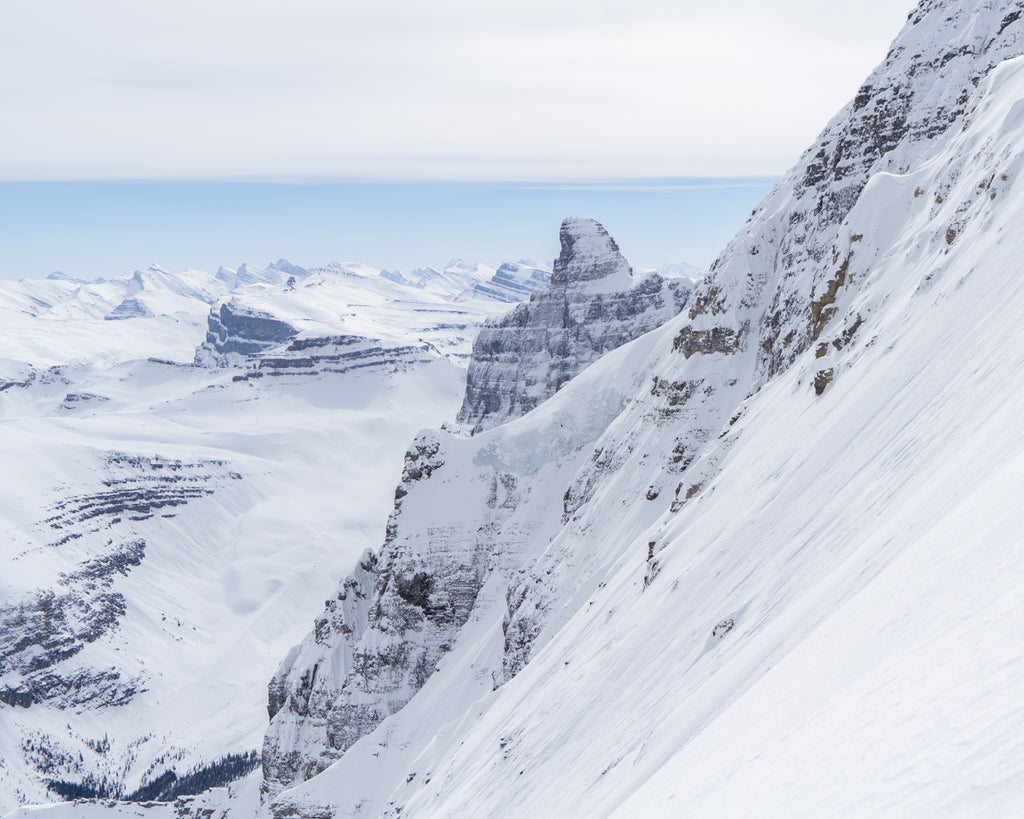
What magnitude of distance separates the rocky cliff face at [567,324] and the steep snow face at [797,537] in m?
71.4

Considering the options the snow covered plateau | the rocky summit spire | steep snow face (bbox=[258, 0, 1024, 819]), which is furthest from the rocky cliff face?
the snow covered plateau

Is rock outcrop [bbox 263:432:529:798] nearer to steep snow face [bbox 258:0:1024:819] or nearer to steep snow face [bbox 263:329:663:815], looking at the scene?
steep snow face [bbox 263:329:663:815]

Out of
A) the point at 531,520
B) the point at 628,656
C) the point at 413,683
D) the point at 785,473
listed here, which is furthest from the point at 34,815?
the point at 785,473

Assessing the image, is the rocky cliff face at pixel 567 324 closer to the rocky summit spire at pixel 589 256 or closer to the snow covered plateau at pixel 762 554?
the rocky summit spire at pixel 589 256

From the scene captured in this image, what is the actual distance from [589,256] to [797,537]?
5918 inches

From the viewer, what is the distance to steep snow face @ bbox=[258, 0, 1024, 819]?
9.88 meters

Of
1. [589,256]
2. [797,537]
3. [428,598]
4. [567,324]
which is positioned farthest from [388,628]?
[589,256]

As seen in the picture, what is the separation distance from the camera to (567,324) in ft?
577

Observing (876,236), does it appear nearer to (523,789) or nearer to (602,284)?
(523,789)

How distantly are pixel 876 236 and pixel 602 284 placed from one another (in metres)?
126

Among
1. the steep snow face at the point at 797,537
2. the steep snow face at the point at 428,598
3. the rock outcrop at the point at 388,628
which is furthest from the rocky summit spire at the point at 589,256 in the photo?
the rock outcrop at the point at 388,628

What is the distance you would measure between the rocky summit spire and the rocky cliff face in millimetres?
218

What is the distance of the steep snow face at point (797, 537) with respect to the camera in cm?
988

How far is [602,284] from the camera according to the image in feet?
566
